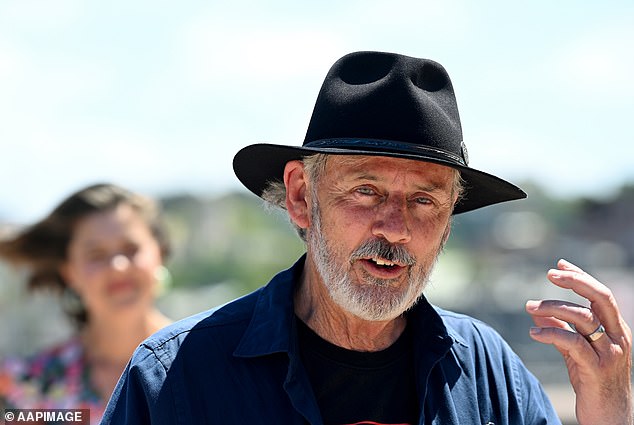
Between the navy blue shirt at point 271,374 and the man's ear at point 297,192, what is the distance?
0.51 ft

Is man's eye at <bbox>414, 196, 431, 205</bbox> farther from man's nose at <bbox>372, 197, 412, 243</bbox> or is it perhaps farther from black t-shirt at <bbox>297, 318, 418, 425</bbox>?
black t-shirt at <bbox>297, 318, 418, 425</bbox>

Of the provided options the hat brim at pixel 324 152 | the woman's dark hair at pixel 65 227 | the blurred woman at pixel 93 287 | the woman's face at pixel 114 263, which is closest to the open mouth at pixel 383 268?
the hat brim at pixel 324 152

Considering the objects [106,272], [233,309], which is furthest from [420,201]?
[106,272]

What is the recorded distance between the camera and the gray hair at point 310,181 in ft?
9.68

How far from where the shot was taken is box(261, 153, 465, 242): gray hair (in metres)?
2.95

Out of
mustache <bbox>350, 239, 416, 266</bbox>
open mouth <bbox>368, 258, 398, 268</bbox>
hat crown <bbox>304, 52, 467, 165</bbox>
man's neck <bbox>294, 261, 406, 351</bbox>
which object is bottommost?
man's neck <bbox>294, 261, 406, 351</bbox>

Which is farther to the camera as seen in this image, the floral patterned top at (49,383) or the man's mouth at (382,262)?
the floral patterned top at (49,383)

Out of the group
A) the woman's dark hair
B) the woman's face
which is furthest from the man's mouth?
the woman's dark hair

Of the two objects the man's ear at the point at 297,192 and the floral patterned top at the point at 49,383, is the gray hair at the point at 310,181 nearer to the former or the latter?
the man's ear at the point at 297,192

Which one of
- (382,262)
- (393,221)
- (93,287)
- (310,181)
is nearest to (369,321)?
(382,262)

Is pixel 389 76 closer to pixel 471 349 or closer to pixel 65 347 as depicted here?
pixel 471 349

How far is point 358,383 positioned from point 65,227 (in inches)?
128

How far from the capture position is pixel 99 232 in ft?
18.0

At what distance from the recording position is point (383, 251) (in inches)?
109
